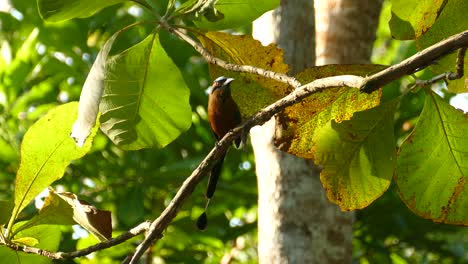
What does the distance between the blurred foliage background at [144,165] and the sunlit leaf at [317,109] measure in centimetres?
157

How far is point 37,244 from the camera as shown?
1465 millimetres

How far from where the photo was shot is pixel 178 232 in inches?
112

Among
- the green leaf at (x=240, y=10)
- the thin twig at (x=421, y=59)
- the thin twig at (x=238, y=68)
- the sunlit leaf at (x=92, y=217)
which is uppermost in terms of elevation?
the green leaf at (x=240, y=10)

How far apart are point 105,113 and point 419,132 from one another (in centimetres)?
50

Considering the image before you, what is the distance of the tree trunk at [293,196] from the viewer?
1.92m

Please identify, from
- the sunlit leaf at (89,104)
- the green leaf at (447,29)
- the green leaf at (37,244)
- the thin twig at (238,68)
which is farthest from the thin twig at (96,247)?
the green leaf at (447,29)

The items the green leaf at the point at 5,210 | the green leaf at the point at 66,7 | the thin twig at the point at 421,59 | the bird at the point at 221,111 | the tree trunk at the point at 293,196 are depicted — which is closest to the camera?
the thin twig at the point at 421,59

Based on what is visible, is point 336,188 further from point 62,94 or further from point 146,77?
point 62,94

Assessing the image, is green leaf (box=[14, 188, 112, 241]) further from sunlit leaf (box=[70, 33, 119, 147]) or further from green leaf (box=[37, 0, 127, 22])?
green leaf (box=[37, 0, 127, 22])

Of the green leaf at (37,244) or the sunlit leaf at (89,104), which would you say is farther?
the green leaf at (37,244)

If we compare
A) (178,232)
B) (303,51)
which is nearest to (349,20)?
(303,51)

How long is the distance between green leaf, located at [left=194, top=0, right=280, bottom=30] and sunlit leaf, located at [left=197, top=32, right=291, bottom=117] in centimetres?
3

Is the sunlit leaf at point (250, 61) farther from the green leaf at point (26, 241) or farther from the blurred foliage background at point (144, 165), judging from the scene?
the blurred foliage background at point (144, 165)

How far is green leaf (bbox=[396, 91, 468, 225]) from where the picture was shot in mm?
1180
